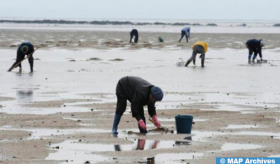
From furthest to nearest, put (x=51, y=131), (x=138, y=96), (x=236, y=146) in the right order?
(x=51, y=131) → (x=138, y=96) → (x=236, y=146)

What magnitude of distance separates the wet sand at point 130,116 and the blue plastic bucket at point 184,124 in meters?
0.15

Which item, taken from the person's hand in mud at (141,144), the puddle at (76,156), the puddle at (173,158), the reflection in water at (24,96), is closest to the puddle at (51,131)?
the person's hand in mud at (141,144)

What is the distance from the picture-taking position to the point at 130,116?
634 inches

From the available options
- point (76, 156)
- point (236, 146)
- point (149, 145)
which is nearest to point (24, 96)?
point (149, 145)

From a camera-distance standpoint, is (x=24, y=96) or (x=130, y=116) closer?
(x=130, y=116)

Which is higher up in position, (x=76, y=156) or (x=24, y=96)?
(x=76, y=156)

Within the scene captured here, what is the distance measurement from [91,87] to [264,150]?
38.5ft

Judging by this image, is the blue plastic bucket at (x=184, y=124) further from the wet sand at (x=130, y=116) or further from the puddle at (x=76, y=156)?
the puddle at (x=76, y=156)

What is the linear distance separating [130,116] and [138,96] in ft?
9.66

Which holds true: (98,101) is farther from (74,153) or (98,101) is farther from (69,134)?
(74,153)

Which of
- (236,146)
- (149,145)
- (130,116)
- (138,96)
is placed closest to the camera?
(236,146)

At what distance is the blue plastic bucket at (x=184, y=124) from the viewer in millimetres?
13344

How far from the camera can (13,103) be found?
1842 centimetres

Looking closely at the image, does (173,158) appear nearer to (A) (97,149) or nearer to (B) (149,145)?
(B) (149,145)
